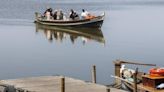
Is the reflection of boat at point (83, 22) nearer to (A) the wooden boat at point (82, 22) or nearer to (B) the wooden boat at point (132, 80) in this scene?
(A) the wooden boat at point (82, 22)

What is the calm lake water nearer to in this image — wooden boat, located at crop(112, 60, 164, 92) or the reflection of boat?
the reflection of boat

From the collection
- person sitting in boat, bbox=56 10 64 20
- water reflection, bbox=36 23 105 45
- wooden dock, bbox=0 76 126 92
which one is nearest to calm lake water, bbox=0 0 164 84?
water reflection, bbox=36 23 105 45

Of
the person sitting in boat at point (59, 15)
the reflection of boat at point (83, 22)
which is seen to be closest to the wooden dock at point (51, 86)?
the reflection of boat at point (83, 22)

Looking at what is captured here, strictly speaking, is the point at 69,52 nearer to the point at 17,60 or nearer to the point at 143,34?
the point at 17,60

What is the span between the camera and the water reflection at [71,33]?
137 ft

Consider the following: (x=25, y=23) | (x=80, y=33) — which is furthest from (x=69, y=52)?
(x=25, y=23)

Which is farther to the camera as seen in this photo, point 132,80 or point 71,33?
point 71,33

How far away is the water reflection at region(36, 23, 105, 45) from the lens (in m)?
41.7

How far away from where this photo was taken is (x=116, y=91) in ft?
55.5

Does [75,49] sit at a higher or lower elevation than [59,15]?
lower

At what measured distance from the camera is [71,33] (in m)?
44.8

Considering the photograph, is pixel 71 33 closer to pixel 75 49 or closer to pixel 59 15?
pixel 59 15

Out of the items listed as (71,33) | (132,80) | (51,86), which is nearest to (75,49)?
(71,33)

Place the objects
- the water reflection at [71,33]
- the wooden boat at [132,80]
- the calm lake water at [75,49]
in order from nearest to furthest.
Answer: the wooden boat at [132,80] < the calm lake water at [75,49] < the water reflection at [71,33]
